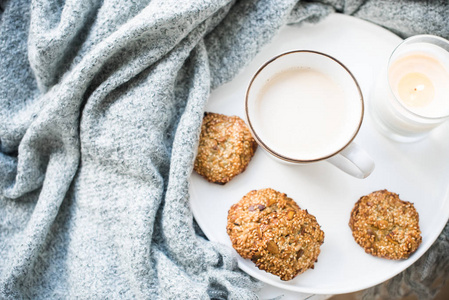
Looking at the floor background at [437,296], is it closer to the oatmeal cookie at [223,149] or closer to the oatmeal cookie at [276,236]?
the oatmeal cookie at [276,236]

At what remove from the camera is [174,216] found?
0.78 metres

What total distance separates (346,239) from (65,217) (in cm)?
50

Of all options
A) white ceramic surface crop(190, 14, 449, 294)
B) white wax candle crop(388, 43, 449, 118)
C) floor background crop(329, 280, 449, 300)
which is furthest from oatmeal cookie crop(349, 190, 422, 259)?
floor background crop(329, 280, 449, 300)

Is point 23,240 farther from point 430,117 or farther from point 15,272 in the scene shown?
point 430,117

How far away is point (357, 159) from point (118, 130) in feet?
1.28

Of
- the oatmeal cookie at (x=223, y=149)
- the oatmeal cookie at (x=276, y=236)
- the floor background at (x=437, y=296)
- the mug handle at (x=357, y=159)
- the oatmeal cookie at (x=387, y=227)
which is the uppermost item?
the oatmeal cookie at (x=223, y=149)

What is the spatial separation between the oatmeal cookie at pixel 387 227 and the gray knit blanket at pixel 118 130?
0.20m

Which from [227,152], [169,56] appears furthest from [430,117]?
[169,56]

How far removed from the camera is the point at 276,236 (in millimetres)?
767

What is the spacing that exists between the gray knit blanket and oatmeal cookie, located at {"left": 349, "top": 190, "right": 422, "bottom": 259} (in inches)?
8.1

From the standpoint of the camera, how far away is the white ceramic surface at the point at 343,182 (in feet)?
2.65

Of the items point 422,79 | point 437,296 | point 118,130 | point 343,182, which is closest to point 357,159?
point 343,182

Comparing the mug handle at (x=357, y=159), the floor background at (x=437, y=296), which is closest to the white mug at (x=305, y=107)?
the mug handle at (x=357, y=159)

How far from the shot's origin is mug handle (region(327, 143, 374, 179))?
74 cm
